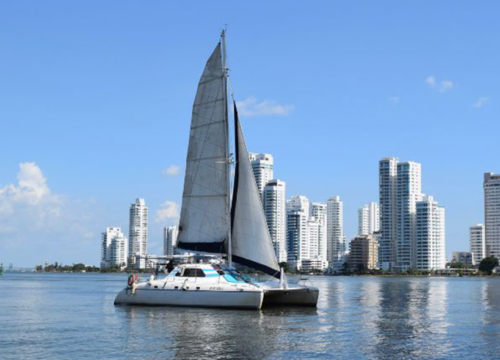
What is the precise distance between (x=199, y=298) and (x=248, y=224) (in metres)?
5.97

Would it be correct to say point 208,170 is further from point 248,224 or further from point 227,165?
point 248,224

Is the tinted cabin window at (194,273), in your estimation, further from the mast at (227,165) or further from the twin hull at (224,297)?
the mast at (227,165)

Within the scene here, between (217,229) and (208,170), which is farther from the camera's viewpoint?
(208,170)

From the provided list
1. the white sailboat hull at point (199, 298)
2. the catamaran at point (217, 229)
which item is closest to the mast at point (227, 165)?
the catamaran at point (217, 229)

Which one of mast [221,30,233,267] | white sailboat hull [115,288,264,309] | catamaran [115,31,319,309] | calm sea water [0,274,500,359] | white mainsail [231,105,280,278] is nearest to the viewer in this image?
calm sea water [0,274,500,359]

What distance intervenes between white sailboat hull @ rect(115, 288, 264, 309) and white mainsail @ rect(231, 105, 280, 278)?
2.87 m

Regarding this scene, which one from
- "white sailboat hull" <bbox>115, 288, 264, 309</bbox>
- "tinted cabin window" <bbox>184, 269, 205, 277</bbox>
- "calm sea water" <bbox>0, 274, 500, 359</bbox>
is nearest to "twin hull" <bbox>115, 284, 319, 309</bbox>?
"white sailboat hull" <bbox>115, 288, 264, 309</bbox>

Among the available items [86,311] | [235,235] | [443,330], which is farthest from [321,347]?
[86,311]

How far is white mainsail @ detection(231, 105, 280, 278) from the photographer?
4878 cm

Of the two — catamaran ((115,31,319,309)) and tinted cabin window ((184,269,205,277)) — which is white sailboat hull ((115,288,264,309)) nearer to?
catamaran ((115,31,319,309))

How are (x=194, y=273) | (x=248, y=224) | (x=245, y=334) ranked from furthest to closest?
(x=248, y=224) → (x=194, y=273) → (x=245, y=334)

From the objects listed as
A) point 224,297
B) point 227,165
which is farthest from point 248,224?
point 224,297

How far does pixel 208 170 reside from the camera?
169 ft

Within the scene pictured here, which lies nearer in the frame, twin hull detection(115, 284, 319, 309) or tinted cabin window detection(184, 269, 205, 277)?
twin hull detection(115, 284, 319, 309)
